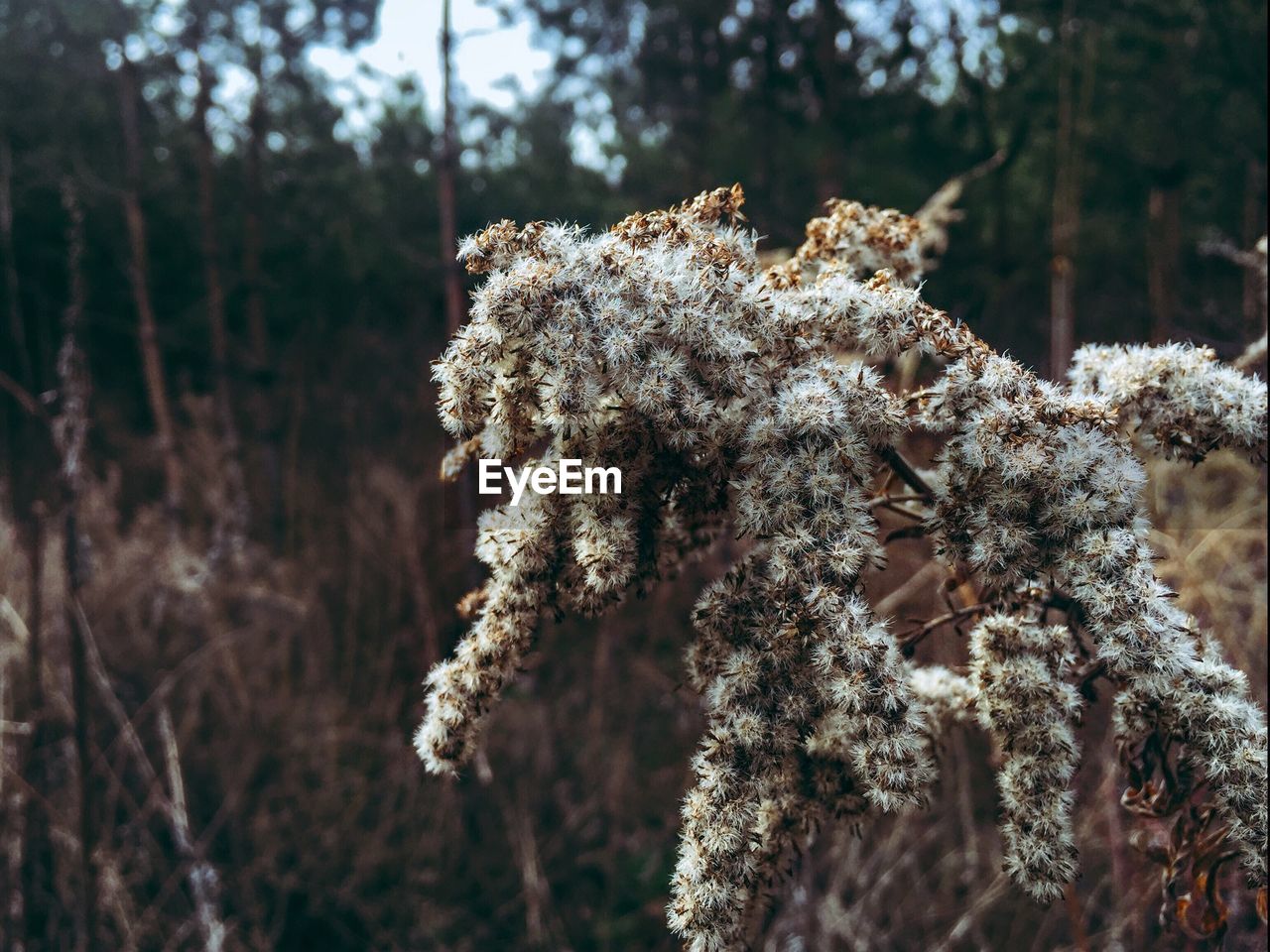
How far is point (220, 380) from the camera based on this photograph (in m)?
8.50

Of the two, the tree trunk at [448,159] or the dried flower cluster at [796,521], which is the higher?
the tree trunk at [448,159]

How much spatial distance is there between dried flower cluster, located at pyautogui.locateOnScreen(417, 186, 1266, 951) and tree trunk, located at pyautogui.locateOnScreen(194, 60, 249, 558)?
583 cm

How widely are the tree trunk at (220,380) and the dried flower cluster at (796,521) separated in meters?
5.83

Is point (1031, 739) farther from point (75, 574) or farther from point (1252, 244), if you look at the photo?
point (1252, 244)

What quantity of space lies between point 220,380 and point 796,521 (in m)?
8.54

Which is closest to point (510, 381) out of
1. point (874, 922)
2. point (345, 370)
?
point (874, 922)

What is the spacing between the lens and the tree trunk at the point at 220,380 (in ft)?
21.9

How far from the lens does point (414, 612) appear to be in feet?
17.9

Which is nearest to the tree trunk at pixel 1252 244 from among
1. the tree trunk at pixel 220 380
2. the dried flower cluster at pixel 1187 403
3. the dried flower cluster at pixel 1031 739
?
the dried flower cluster at pixel 1187 403

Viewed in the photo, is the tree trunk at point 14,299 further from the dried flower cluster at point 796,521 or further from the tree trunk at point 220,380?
the tree trunk at point 220,380

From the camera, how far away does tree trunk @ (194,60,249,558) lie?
6.66 meters

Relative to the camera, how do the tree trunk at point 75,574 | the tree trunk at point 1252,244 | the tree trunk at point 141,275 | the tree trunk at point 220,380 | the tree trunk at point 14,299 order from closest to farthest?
the tree trunk at point 14,299 < the tree trunk at point 75,574 < the tree trunk at point 1252,244 < the tree trunk at point 220,380 < the tree trunk at point 141,275

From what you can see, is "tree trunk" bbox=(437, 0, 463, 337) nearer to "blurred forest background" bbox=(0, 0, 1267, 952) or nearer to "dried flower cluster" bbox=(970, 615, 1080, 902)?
"blurred forest background" bbox=(0, 0, 1267, 952)

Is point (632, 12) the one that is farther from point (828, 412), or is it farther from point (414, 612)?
point (828, 412)
